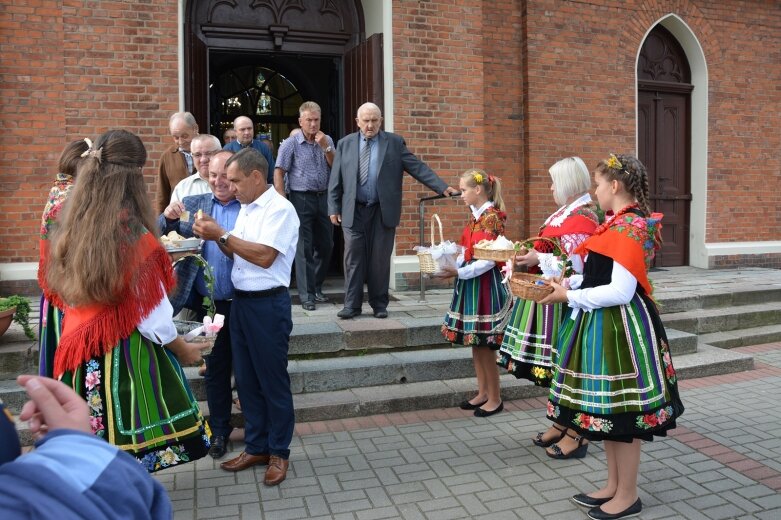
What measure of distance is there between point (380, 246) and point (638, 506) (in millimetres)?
3587

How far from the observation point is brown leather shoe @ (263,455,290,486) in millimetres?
3787

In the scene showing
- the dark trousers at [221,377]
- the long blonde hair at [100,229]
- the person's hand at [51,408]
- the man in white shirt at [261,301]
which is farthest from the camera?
the dark trousers at [221,377]

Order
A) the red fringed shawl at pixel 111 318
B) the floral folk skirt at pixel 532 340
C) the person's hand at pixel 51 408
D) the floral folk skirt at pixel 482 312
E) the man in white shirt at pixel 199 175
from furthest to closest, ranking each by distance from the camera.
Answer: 1. the floral folk skirt at pixel 482 312
2. the man in white shirt at pixel 199 175
3. the floral folk skirt at pixel 532 340
4. the red fringed shawl at pixel 111 318
5. the person's hand at pixel 51 408

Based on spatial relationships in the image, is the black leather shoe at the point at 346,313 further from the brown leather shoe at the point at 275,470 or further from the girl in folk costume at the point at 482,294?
the brown leather shoe at the point at 275,470

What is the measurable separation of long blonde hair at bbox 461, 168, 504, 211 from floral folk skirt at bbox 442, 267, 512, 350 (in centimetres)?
52

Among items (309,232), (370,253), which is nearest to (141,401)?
(370,253)

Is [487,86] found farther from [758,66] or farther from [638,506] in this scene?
[638,506]

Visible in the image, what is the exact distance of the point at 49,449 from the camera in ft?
3.59

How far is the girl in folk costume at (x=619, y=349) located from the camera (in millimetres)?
3291

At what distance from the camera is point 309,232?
684 centimetres

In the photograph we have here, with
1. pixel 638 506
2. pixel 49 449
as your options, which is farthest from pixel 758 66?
pixel 49 449

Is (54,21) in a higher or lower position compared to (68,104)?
higher

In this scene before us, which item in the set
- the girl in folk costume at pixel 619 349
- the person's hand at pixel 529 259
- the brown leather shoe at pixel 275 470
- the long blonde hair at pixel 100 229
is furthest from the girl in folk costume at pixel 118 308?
the person's hand at pixel 529 259

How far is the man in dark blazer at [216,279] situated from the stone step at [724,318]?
4.75 meters
